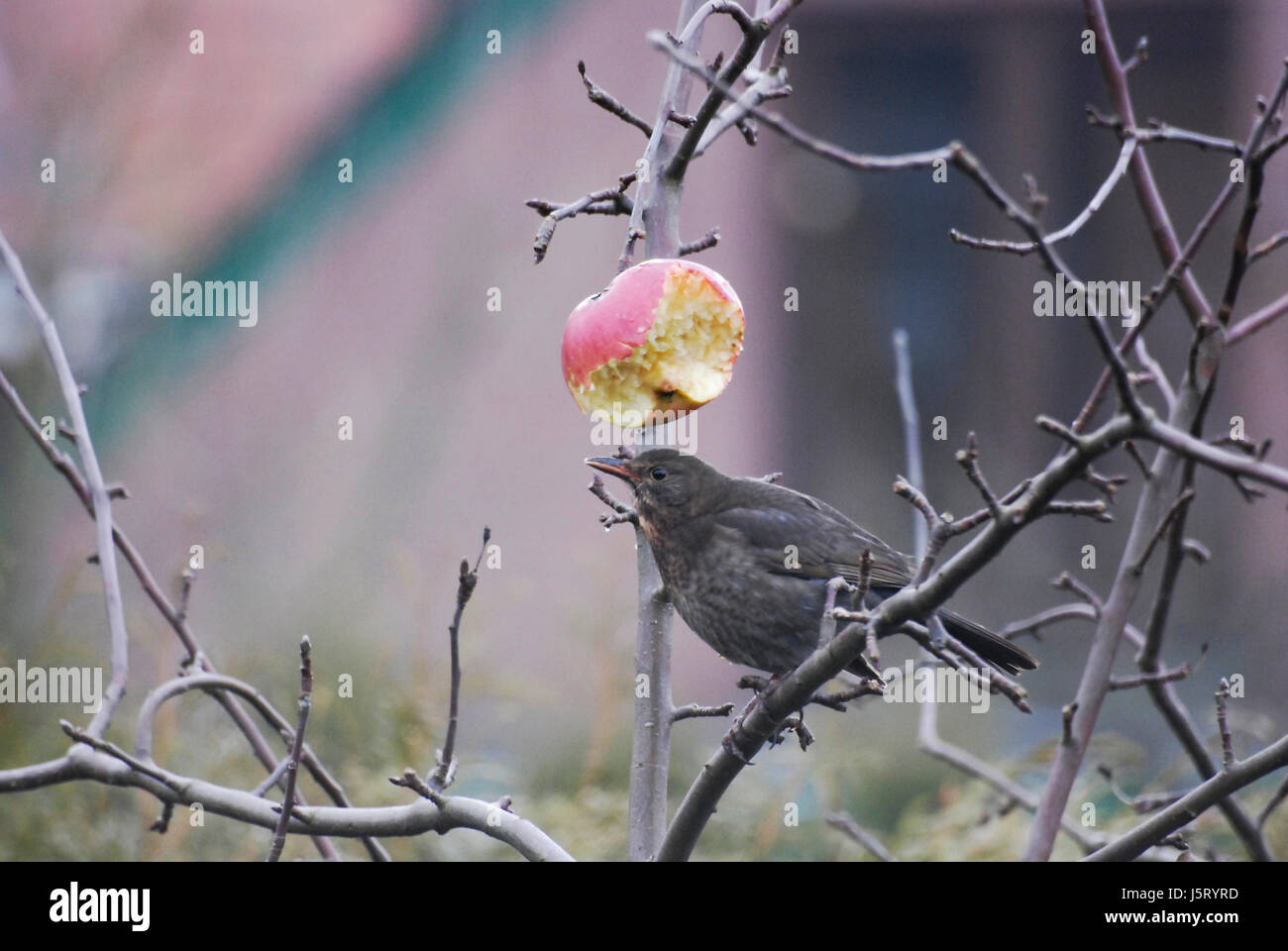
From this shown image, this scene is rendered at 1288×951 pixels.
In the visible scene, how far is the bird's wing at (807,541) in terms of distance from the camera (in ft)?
8.63

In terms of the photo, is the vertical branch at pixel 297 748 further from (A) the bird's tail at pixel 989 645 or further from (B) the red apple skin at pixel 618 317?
(A) the bird's tail at pixel 989 645

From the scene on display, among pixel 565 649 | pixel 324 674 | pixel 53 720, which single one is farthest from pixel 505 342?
pixel 53 720

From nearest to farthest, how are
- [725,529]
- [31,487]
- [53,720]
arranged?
[725,529], [53,720], [31,487]

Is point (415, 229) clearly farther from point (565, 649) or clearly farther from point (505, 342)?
point (565, 649)

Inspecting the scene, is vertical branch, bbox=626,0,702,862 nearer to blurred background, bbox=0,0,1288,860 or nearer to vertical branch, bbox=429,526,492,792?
vertical branch, bbox=429,526,492,792

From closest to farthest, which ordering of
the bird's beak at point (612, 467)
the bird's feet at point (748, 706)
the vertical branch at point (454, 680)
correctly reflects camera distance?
the vertical branch at point (454, 680), the bird's feet at point (748, 706), the bird's beak at point (612, 467)

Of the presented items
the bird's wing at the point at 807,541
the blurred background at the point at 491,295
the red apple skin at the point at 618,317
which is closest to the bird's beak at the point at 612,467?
the bird's wing at the point at 807,541

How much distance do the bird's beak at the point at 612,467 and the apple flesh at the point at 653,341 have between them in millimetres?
364

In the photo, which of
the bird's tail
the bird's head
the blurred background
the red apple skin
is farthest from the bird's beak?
the blurred background

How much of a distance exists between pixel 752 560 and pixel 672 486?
219 millimetres

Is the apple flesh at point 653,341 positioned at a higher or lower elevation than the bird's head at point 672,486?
higher

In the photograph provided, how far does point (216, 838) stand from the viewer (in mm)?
3859

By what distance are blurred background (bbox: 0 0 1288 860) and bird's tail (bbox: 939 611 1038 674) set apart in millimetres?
2683
